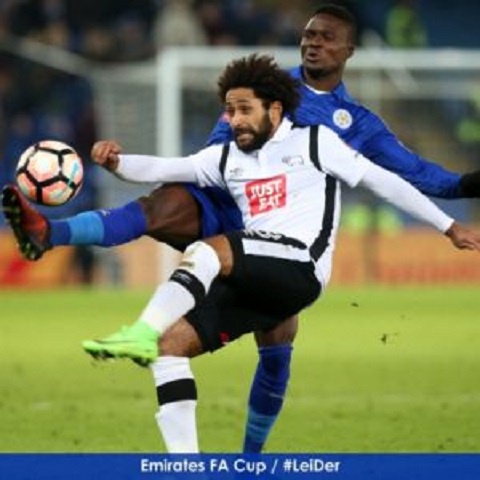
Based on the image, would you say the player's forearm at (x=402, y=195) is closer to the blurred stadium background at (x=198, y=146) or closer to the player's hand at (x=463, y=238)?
the player's hand at (x=463, y=238)

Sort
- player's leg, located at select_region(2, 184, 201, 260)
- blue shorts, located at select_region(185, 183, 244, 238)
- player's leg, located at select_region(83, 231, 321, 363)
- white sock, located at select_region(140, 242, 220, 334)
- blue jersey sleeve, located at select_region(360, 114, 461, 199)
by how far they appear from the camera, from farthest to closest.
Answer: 1. blue jersey sleeve, located at select_region(360, 114, 461, 199)
2. blue shorts, located at select_region(185, 183, 244, 238)
3. player's leg, located at select_region(2, 184, 201, 260)
4. white sock, located at select_region(140, 242, 220, 334)
5. player's leg, located at select_region(83, 231, 321, 363)

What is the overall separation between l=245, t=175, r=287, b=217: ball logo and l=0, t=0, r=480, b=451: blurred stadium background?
2.02m

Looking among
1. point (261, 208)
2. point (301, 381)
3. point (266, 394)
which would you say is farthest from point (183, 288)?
point (301, 381)

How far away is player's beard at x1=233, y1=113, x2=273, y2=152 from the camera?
7145mm

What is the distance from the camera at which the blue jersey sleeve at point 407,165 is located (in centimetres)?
805

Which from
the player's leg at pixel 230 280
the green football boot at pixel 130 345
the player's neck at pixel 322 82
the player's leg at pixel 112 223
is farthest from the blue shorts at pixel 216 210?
the green football boot at pixel 130 345

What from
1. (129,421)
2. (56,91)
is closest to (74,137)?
(56,91)

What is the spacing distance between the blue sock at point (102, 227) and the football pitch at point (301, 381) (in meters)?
1.45

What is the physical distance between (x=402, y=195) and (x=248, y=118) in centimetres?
69

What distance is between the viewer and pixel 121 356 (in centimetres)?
630

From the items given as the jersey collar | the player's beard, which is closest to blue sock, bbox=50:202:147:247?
the player's beard

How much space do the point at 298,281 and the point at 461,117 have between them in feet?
43.4

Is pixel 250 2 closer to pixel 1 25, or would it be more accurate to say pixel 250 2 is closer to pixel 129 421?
pixel 1 25

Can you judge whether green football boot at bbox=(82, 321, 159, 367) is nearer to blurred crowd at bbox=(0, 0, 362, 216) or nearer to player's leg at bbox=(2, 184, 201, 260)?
player's leg at bbox=(2, 184, 201, 260)
